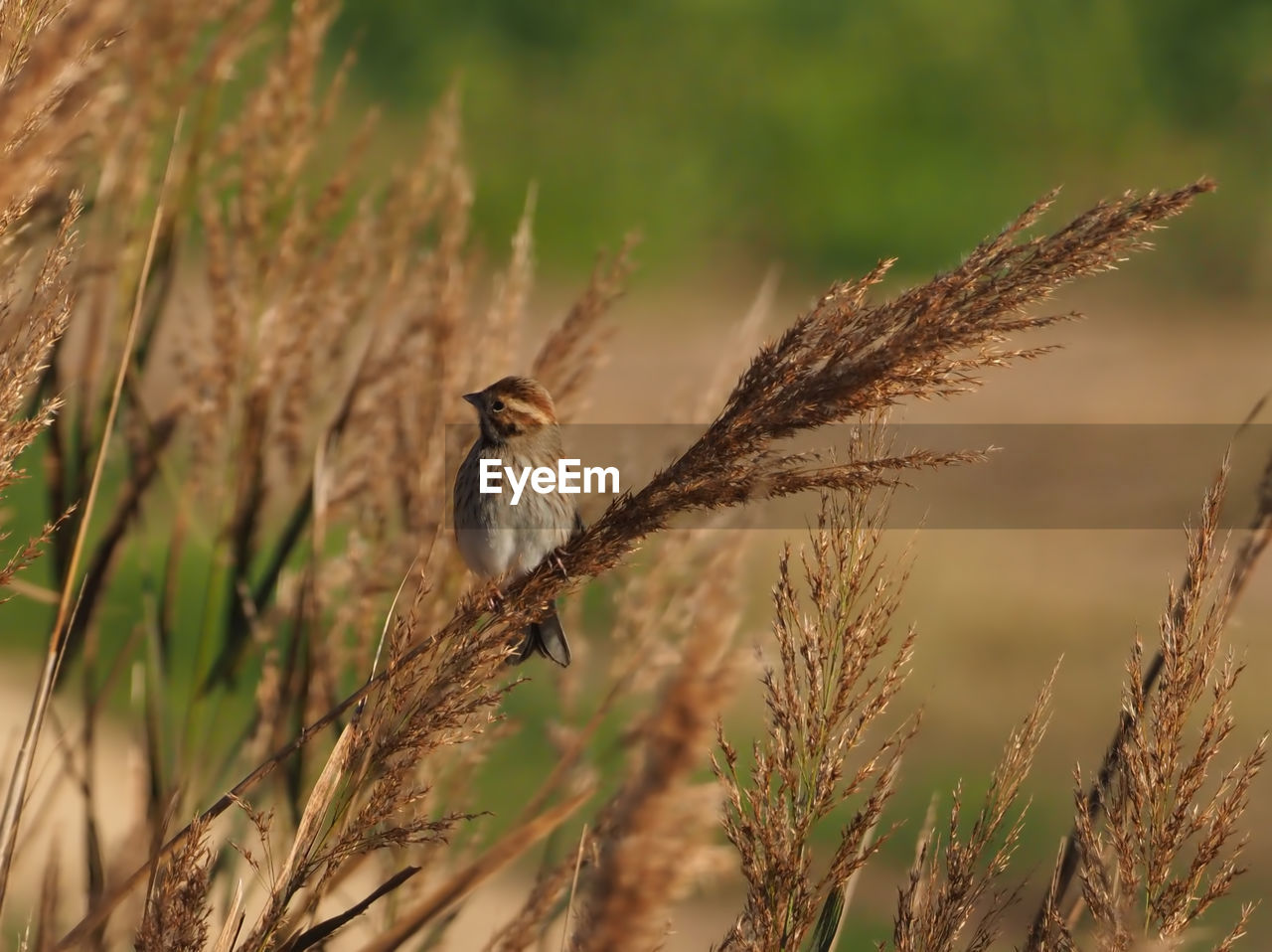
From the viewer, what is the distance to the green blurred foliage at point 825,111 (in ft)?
34.9

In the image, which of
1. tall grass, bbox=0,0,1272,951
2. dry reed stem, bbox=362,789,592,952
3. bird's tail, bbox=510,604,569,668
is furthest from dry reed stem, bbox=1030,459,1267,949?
bird's tail, bbox=510,604,569,668

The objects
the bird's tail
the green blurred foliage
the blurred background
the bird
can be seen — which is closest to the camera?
the bird's tail

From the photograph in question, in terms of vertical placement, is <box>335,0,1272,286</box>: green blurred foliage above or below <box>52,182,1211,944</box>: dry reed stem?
above

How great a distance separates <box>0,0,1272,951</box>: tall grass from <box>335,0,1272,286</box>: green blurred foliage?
26.9ft

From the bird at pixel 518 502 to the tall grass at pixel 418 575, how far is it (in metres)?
0.05

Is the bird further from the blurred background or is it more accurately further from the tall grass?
the blurred background

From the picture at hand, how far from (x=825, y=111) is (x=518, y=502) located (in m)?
9.41

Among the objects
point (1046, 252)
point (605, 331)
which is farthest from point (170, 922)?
point (605, 331)

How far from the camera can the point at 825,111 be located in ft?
36.6

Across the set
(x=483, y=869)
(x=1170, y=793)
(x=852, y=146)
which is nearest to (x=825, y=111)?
(x=852, y=146)

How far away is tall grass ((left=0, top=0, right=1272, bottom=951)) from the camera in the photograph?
3.89 feet

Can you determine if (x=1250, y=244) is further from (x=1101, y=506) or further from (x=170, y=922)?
(x=170, y=922)

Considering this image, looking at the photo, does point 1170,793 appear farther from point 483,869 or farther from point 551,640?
point 551,640

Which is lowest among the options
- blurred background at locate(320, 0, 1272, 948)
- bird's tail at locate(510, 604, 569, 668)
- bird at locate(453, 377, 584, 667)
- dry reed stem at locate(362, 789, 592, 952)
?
dry reed stem at locate(362, 789, 592, 952)
